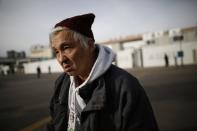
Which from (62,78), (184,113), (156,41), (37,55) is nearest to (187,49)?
(156,41)

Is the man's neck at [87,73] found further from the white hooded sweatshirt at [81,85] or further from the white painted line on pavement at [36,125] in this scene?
the white painted line on pavement at [36,125]

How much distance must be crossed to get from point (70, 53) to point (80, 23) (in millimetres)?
183

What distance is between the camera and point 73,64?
5.07ft

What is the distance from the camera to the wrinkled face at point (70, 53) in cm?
153

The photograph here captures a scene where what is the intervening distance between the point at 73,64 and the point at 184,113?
16.1 feet

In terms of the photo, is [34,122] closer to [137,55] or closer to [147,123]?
[147,123]

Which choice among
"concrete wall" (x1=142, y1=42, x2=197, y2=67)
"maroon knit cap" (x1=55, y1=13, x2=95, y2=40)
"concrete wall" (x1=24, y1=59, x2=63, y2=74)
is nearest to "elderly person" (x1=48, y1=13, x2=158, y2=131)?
"maroon knit cap" (x1=55, y1=13, x2=95, y2=40)

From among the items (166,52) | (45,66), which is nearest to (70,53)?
(166,52)

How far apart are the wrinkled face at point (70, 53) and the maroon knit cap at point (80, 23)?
0.05 meters

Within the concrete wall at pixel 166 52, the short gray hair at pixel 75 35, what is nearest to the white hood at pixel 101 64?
the short gray hair at pixel 75 35

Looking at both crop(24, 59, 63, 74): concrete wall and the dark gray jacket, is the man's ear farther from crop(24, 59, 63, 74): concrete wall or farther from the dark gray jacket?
crop(24, 59, 63, 74): concrete wall

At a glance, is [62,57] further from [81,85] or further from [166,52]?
[166,52]

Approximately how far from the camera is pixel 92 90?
1531mm

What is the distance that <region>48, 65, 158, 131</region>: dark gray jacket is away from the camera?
137cm
